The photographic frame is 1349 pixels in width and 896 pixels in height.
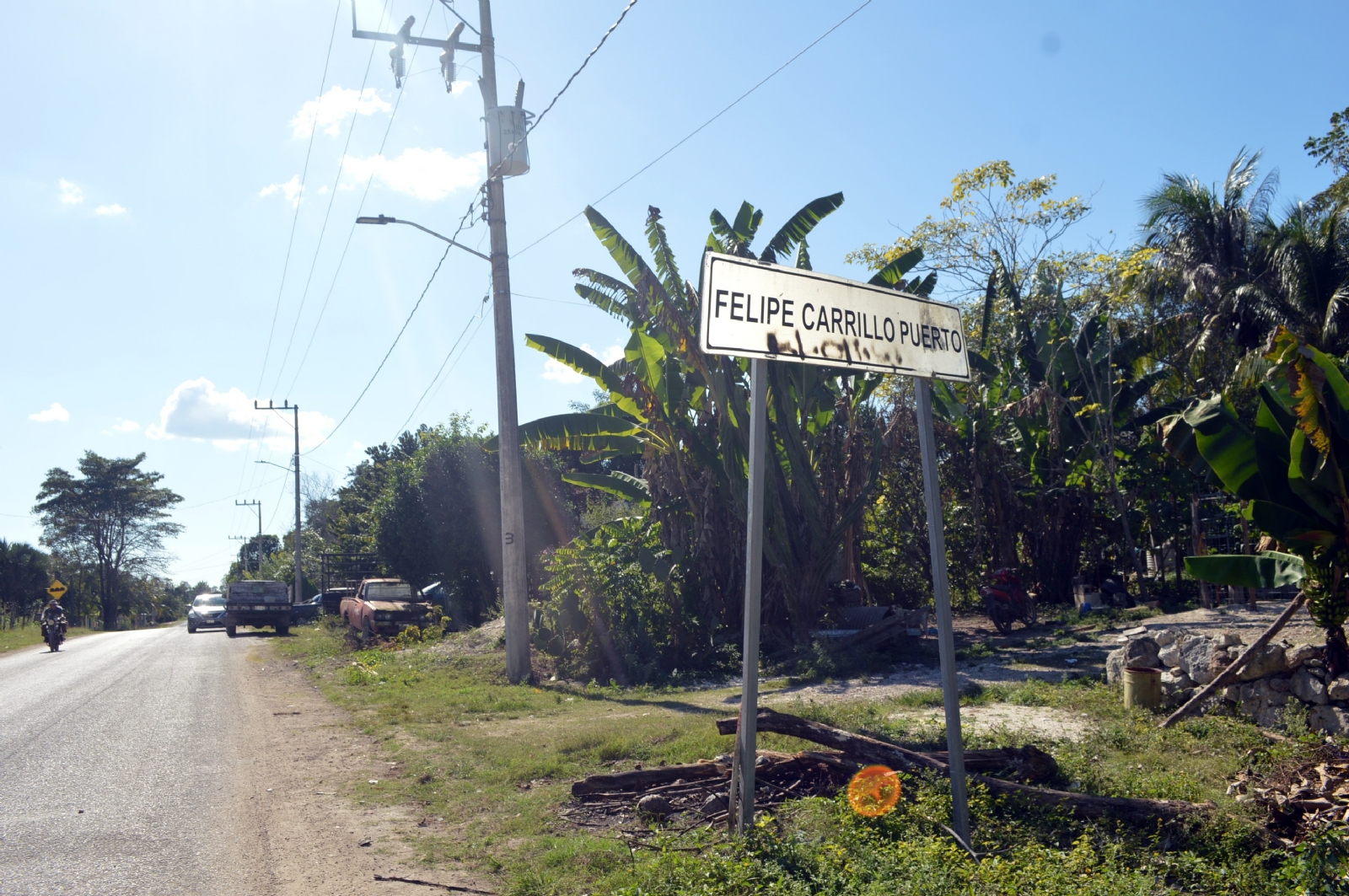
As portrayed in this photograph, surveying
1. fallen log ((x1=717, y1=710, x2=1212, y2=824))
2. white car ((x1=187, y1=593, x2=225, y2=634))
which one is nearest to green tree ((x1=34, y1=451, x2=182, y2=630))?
white car ((x1=187, y1=593, x2=225, y2=634))

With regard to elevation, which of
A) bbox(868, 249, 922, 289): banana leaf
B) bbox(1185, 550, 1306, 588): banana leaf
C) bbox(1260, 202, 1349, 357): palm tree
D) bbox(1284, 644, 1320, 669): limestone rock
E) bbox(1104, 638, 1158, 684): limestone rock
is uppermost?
bbox(1260, 202, 1349, 357): palm tree

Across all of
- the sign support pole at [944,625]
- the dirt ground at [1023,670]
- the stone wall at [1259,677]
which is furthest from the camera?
the dirt ground at [1023,670]

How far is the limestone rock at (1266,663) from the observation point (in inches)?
303

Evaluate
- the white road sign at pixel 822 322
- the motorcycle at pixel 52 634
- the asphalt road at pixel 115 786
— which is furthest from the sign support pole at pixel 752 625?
the motorcycle at pixel 52 634

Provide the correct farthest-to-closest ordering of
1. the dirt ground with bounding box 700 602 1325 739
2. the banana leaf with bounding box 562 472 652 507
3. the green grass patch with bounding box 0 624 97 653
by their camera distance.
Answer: the green grass patch with bounding box 0 624 97 653 < the banana leaf with bounding box 562 472 652 507 < the dirt ground with bounding box 700 602 1325 739

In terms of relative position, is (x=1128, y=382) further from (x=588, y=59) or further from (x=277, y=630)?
(x=277, y=630)

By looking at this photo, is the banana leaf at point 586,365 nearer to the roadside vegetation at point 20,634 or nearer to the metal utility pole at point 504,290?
the metal utility pole at point 504,290

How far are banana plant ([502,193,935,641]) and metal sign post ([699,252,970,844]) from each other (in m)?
8.60

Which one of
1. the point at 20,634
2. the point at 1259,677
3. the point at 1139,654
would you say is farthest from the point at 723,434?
the point at 20,634

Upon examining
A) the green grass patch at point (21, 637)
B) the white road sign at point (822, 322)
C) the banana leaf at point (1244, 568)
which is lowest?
the green grass patch at point (21, 637)

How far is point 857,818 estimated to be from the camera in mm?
5488

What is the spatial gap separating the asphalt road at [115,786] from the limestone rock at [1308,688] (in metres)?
8.01

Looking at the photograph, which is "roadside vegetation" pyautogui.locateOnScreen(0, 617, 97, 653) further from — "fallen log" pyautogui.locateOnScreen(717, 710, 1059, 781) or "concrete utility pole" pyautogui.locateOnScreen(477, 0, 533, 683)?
"fallen log" pyautogui.locateOnScreen(717, 710, 1059, 781)

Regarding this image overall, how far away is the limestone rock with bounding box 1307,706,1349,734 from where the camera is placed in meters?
7.18
